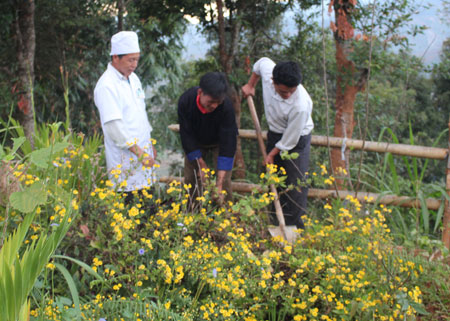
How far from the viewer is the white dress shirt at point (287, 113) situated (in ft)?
11.2

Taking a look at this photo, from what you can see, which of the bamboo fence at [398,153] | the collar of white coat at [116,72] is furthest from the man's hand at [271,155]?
the collar of white coat at [116,72]

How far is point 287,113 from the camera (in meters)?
3.55

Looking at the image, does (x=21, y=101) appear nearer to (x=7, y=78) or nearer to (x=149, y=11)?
(x=7, y=78)

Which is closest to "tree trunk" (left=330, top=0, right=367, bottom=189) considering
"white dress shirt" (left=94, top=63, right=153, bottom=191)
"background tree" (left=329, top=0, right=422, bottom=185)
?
"background tree" (left=329, top=0, right=422, bottom=185)

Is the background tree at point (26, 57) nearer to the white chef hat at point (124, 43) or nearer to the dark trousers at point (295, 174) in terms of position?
the white chef hat at point (124, 43)

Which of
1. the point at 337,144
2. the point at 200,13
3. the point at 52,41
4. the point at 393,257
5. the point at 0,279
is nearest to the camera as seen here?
the point at 0,279

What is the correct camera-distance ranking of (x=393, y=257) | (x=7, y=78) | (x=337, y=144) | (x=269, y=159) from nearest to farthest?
(x=393, y=257) < (x=269, y=159) < (x=337, y=144) < (x=7, y=78)

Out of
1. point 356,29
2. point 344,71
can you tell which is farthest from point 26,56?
point 356,29

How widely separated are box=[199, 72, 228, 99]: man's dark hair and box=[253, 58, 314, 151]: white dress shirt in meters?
0.69

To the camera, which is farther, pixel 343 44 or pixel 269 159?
pixel 343 44

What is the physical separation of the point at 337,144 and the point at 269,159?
77 cm

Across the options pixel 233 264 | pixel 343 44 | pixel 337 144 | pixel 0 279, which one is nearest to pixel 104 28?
pixel 343 44

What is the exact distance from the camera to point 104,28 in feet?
29.3

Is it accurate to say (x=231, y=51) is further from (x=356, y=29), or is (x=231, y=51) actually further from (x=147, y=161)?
(x=147, y=161)
